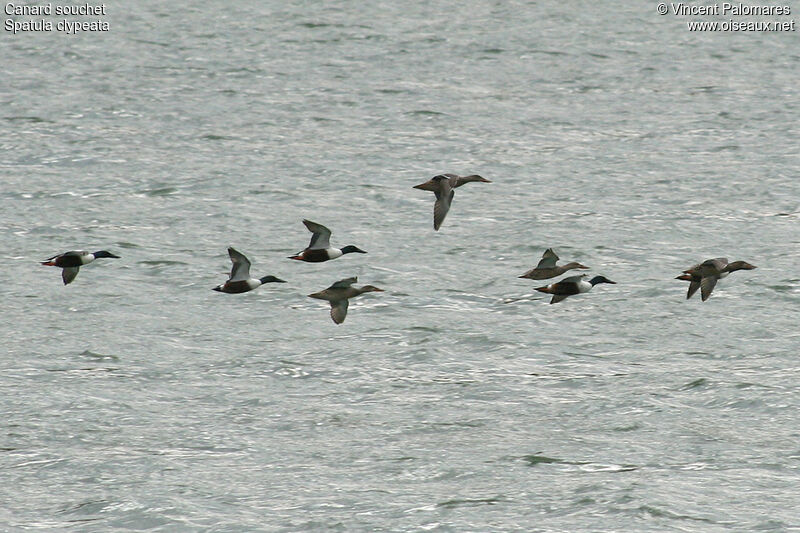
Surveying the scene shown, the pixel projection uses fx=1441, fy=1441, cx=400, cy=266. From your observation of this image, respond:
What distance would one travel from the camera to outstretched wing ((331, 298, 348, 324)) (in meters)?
18.9

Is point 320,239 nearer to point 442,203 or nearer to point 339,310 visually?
point 339,310

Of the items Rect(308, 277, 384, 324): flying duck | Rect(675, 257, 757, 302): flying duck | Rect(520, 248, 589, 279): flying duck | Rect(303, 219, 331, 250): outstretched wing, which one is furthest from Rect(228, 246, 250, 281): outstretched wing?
Rect(675, 257, 757, 302): flying duck

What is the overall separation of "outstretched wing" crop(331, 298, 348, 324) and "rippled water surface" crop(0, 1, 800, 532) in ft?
6.48

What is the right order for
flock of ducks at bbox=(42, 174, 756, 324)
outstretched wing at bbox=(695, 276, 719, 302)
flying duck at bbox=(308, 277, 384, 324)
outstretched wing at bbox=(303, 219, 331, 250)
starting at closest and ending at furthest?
outstretched wing at bbox=(695, 276, 719, 302) < flock of ducks at bbox=(42, 174, 756, 324) < flying duck at bbox=(308, 277, 384, 324) < outstretched wing at bbox=(303, 219, 331, 250)

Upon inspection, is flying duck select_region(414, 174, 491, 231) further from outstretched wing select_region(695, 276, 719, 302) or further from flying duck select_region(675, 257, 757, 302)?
outstretched wing select_region(695, 276, 719, 302)

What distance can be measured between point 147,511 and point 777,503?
310 inches

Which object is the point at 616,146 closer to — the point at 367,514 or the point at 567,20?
the point at 567,20

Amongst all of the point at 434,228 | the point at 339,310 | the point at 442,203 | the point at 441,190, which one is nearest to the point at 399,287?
the point at 339,310

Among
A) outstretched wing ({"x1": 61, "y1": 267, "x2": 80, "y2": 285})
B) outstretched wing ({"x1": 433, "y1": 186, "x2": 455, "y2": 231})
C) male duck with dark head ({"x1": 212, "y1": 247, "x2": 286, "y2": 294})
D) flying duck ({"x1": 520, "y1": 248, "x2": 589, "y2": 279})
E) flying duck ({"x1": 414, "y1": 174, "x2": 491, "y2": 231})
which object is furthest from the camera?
outstretched wing ({"x1": 61, "y1": 267, "x2": 80, "y2": 285})

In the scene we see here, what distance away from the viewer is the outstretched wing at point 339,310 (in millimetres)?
A: 18938

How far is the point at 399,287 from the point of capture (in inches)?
1060

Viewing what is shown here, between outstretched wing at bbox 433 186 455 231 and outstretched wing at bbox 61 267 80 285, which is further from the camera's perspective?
outstretched wing at bbox 61 267 80 285

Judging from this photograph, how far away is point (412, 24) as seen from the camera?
161 ft

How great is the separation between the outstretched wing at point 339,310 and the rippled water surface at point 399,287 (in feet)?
6.48
